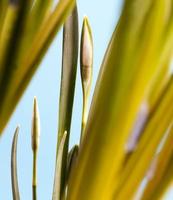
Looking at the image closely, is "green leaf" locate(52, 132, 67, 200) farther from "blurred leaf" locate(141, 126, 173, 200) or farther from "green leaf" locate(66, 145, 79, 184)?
"blurred leaf" locate(141, 126, 173, 200)

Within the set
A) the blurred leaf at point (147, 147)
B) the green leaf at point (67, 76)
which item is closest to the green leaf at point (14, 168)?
the green leaf at point (67, 76)

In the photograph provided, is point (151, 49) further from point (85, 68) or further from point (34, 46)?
point (85, 68)

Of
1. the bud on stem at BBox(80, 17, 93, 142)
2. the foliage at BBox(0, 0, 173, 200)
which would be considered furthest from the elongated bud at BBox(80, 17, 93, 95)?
the foliage at BBox(0, 0, 173, 200)

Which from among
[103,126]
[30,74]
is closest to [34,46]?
[30,74]

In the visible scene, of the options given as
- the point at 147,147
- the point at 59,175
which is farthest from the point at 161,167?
the point at 59,175

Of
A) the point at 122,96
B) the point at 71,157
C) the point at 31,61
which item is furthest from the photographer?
the point at 71,157

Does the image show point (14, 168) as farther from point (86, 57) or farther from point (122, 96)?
point (122, 96)

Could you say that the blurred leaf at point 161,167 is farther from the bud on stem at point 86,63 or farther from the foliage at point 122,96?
the bud on stem at point 86,63

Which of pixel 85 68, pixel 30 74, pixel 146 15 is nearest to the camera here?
pixel 146 15
